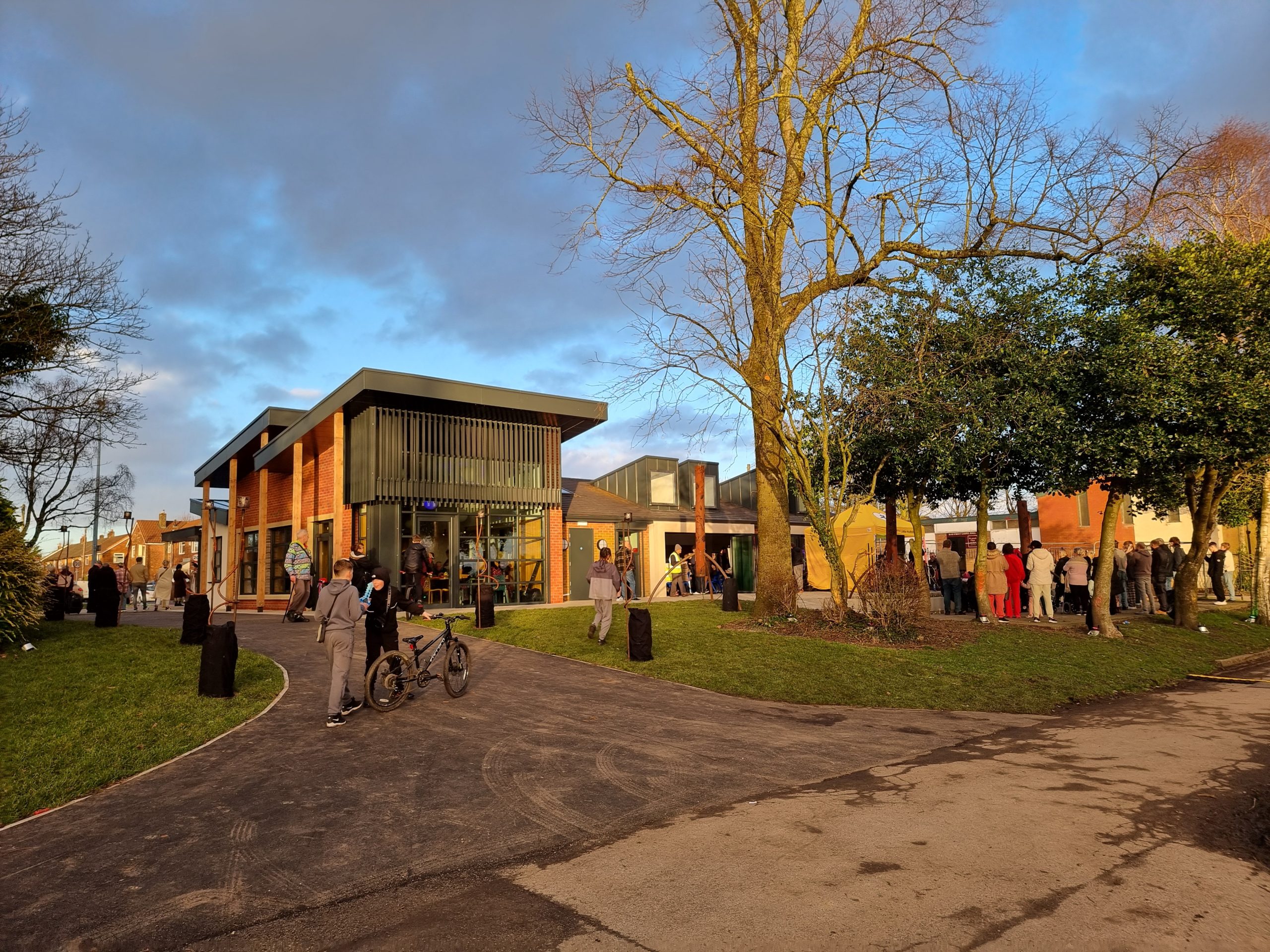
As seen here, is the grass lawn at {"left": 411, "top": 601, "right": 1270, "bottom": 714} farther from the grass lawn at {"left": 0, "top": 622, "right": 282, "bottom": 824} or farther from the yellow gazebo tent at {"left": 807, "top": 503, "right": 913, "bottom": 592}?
the yellow gazebo tent at {"left": 807, "top": 503, "right": 913, "bottom": 592}

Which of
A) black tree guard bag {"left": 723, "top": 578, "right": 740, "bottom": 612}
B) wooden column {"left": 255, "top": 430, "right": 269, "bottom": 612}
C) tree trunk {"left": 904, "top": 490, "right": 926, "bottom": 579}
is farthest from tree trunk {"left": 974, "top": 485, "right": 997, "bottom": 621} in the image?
wooden column {"left": 255, "top": 430, "right": 269, "bottom": 612}

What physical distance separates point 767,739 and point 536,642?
670cm

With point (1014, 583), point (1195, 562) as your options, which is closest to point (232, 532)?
point (1014, 583)

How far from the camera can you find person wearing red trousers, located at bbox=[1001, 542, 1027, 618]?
1780 cm

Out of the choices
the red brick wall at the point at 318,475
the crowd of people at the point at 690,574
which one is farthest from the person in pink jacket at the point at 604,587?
the red brick wall at the point at 318,475

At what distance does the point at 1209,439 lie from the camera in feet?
47.6

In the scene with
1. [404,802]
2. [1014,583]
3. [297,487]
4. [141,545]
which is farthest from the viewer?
[141,545]

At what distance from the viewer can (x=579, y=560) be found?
80.8 feet

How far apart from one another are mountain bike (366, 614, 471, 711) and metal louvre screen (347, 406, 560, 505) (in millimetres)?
11436

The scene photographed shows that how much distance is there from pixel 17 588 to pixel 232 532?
1881 centimetres

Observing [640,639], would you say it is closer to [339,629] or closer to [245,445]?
[339,629]

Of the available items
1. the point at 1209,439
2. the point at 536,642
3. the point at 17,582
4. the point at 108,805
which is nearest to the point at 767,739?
the point at 108,805

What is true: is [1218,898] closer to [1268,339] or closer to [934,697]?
[934,697]

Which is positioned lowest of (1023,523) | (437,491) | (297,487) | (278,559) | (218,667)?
(218,667)
